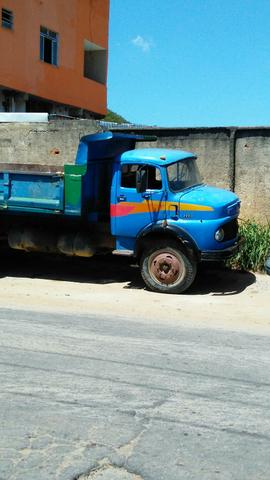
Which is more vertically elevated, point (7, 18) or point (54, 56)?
point (7, 18)

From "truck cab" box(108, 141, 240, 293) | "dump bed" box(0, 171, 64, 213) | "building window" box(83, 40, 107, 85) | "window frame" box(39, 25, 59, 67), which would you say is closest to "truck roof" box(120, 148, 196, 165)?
"truck cab" box(108, 141, 240, 293)

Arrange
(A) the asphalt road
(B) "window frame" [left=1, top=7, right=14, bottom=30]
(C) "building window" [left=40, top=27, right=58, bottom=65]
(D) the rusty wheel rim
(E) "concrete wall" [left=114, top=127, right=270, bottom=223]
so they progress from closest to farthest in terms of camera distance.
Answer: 1. (A) the asphalt road
2. (D) the rusty wheel rim
3. (E) "concrete wall" [left=114, top=127, right=270, bottom=223]
4. (B) "window frame" [left=1, top=7, right=14, bottom=30]
5. (C) "building window" [left=40, top=27, right=58, bottom=65]

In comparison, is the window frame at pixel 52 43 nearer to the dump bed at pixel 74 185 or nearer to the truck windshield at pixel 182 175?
the dump bed at pixel 74 185

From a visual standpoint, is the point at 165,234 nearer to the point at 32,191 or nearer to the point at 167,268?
the point at 167,268

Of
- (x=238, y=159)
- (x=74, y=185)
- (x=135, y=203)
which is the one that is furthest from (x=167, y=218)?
(x=238, y=159)

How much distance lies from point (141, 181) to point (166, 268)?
1.56 meters

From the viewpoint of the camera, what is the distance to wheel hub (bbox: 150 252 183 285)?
982 cm

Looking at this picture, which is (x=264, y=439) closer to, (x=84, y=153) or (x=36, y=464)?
(x=36, y=464)

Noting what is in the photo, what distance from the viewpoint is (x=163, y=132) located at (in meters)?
13.7

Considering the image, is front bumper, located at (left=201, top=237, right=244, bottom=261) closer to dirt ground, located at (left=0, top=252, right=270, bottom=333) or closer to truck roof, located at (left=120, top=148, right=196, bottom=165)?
dirt ground, located at (left=0, top=252, right=270, bottom=333)

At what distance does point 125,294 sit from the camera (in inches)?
389

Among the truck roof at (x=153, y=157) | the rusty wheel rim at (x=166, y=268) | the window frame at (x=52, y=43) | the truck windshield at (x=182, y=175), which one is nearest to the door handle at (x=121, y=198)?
the truck roof at (x=153, y=157)

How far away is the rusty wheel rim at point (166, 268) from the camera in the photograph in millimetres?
9805

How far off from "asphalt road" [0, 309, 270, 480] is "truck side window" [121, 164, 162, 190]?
3539mm
